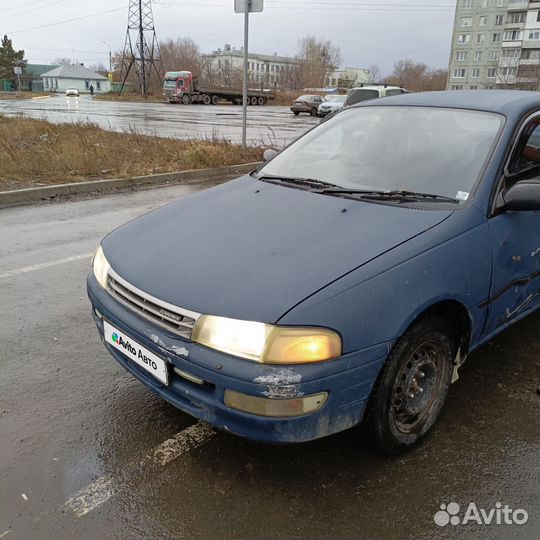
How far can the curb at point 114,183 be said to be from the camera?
7.94 meters

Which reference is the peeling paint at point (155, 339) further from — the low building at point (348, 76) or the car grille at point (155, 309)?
the low building at point (348, 76)

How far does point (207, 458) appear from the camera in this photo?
240 cm

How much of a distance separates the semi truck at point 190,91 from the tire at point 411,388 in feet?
155

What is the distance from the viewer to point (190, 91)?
152 feet

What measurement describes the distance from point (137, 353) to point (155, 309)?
278mm

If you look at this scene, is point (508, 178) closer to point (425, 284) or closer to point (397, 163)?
point (397, 163)

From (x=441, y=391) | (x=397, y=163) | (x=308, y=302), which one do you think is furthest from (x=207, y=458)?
(x=397, y=163)

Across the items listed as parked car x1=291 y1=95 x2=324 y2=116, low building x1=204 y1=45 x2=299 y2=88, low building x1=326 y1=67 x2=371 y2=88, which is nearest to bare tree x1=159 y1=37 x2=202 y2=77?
low building x1=204 y1=45 x2=299 y2=88

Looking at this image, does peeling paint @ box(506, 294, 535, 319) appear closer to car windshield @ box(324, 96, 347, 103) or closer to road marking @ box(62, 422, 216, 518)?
road marking @ box(62, 422, 216, 518)

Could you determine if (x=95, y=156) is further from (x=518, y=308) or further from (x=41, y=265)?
(x=518, y=308)

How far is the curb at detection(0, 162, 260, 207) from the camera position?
7.94 meters

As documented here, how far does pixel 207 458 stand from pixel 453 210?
1.74m

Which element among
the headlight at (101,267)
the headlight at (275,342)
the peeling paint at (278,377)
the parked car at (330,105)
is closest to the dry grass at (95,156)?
the headlight at (101,267)

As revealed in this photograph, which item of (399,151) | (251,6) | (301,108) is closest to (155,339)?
(399,151)
